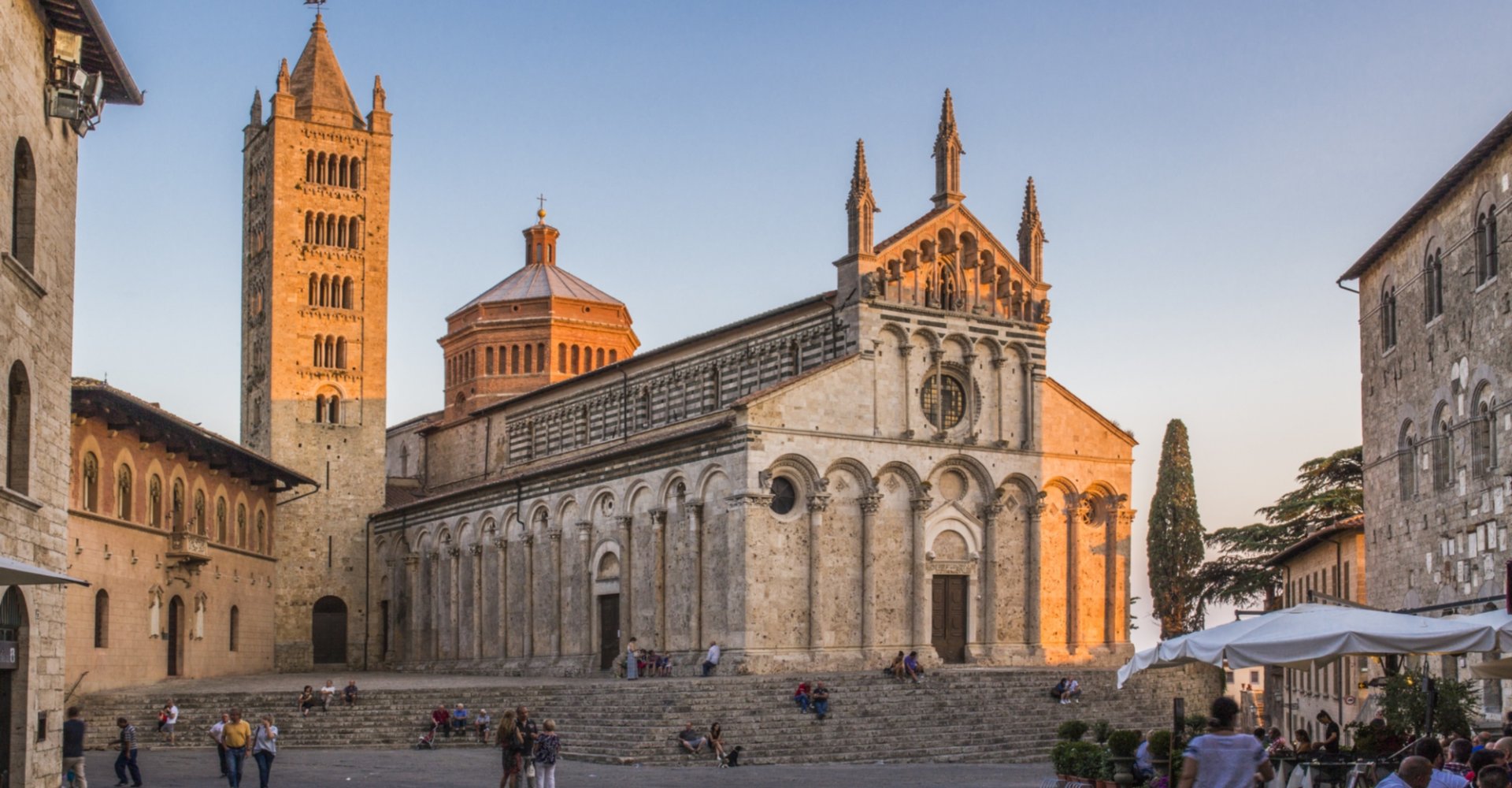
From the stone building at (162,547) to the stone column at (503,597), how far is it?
660 cm

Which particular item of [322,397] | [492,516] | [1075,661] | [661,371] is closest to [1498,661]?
[1075,661]

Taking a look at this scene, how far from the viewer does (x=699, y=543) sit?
135 feet

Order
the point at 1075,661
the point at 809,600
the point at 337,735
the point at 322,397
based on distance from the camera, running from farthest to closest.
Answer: the point at 322,397
the point at 1075,661
the point at 809,600
the point at 337,735

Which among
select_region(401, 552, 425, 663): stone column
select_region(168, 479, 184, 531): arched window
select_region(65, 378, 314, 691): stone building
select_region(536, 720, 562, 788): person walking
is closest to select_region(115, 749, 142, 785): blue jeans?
select_region(536, 720, 562, 788): person walking

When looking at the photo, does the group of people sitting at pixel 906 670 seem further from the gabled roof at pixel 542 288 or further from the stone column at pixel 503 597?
the gabled roof at pixel 542 288

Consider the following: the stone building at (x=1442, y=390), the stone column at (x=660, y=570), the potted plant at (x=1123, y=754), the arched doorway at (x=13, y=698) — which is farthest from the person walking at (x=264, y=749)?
the stone building at (x=1442, y=390)

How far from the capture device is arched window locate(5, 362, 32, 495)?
1786cm

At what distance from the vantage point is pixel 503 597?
50.2 m

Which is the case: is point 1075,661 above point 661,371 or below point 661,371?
below

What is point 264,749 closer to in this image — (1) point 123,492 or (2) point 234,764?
(2) point 234,764

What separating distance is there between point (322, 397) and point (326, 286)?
3.76 metres

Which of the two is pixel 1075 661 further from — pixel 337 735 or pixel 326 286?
pixel 326 286

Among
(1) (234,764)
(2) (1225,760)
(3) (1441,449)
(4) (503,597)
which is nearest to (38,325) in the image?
(1) (234,764)

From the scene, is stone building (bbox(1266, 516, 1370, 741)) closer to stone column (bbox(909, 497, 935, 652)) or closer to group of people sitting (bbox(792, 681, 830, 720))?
stone column (bbox(909, 497, 935, 652))
